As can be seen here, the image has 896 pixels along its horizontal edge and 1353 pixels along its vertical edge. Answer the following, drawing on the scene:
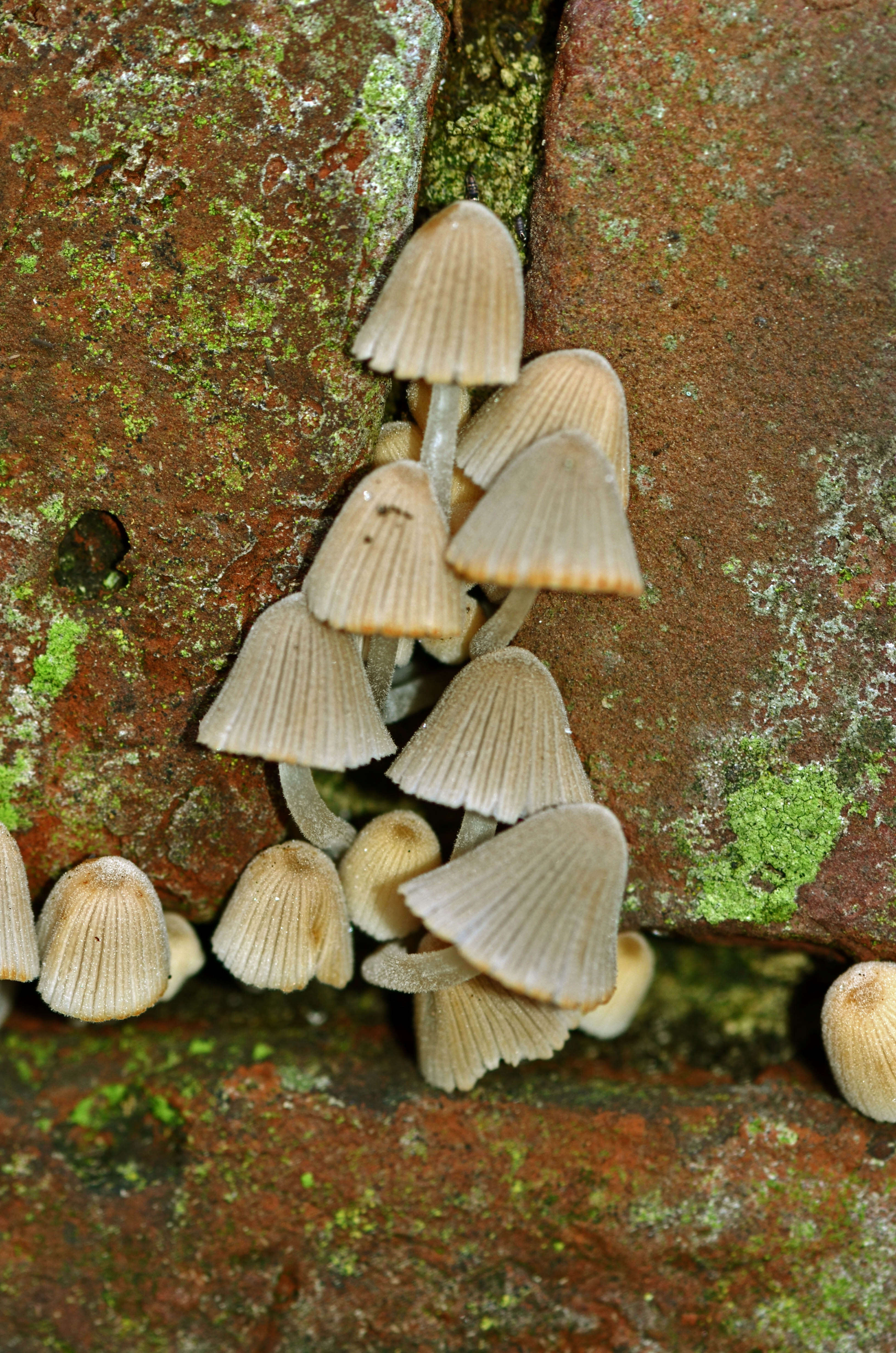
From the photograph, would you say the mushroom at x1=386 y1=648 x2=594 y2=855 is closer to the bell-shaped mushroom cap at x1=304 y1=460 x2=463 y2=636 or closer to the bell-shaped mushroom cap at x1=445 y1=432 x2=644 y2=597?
the bell-shaped mushroom cap at x1=304 y1=460 x2=463 y2=636

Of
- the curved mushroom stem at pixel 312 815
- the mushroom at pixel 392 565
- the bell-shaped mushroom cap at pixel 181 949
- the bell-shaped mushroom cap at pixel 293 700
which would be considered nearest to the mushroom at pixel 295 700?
the bell-shaped mushroom cap at pixel 293 700

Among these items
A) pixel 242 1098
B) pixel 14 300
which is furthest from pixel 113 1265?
pixel 14 300

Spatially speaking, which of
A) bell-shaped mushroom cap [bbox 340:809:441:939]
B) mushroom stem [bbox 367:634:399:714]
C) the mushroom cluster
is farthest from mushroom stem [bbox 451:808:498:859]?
mushroom stem [bbox 367:634:399:714]

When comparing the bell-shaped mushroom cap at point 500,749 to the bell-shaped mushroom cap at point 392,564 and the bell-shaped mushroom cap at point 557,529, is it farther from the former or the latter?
the bell-shaped mushroom cap at point 557,529

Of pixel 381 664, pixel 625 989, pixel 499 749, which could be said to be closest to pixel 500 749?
pixel 499 749

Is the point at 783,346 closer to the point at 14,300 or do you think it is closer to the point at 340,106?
the point at 340,106
